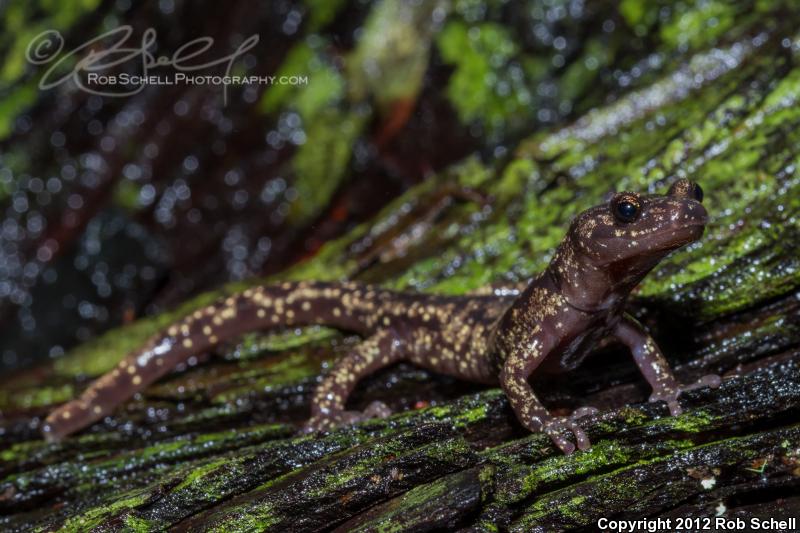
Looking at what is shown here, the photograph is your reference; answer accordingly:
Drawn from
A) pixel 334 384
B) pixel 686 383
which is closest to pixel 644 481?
pixel 686 383

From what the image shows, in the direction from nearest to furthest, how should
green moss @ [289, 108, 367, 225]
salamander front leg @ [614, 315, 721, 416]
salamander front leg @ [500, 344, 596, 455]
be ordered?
salamander front leg @ [500, 344, 596, 455] < salamander front leg @ [614, 315, 721, 416] < green moss @ [289, 108, 367, 225]

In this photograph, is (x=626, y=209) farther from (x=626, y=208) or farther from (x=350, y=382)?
(x=350, y=382)

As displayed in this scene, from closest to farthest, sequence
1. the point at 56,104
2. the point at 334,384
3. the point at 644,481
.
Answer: the point at 644,481 < the point at 334,384 < the point at 56,104

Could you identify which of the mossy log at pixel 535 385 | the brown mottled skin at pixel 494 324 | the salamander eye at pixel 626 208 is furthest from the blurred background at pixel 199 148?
the salamander eye at pixel 626 208

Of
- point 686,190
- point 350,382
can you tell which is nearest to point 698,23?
point 686,190

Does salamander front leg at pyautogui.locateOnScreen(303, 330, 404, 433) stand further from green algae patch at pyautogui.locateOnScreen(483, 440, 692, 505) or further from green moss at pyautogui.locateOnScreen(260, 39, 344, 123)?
green moss at pyautogui.locateOnScreen(260, 39, 344, 123)

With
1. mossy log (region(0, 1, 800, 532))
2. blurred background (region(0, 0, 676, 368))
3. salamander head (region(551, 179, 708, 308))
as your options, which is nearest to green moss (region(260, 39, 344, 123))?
blurred background (region(0, 0, 676, 368))

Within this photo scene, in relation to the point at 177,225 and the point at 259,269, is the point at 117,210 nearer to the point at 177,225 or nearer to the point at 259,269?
the point at 177,225
